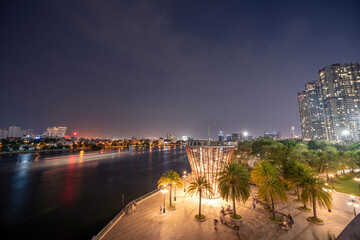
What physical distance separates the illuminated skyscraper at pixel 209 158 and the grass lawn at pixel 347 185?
23203 mm

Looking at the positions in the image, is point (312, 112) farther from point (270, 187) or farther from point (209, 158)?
point (270, 187)

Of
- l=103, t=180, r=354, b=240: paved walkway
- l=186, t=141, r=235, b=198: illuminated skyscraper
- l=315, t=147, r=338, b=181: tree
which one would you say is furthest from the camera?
l=315, t=147, r=338, b=181: tree

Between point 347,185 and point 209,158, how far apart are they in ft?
99.8

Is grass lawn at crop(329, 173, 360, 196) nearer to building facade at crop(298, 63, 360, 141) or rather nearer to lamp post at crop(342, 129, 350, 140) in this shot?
lamp post at crop(342, 129, 350, 140)

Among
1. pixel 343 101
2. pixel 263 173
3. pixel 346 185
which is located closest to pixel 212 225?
pixel 263 173

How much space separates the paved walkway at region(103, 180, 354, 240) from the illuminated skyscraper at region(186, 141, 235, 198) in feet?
13.7

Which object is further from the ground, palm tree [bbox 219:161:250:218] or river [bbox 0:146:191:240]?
palm tree [bbox 219:161:250:218]

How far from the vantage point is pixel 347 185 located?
3127cm

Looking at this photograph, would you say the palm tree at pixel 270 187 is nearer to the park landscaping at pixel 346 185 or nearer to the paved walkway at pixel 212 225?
the paved walkway at pixel 212 225

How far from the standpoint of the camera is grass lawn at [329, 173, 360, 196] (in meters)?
27.6

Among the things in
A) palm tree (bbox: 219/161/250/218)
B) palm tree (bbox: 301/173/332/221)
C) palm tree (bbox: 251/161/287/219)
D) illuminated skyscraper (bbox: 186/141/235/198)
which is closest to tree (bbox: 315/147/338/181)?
palm tree (bbox: 301/173/332/221)

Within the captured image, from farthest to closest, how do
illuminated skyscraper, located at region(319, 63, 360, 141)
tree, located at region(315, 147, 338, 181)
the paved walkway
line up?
illuminated skyscraper, located at region(319, 63, 360, 141), tree, located at region(315, 147, 338, 181), the paved walkway

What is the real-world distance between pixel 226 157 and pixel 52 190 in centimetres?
4763

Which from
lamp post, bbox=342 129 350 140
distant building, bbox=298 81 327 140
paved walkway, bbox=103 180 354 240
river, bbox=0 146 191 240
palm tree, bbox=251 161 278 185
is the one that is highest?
distant building, bbox=298 81 327 140
